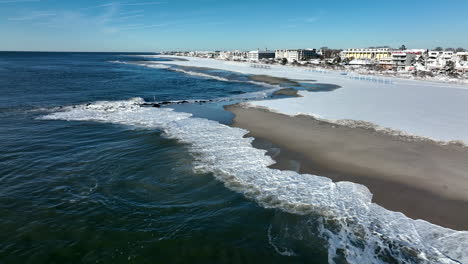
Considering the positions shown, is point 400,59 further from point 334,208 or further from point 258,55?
point 334,208

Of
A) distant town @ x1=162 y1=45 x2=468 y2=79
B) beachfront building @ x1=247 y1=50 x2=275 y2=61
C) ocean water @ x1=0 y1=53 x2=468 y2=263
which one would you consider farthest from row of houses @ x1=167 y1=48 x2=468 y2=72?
ocean water @ x1=0 y1=53 x2=468 y2=263

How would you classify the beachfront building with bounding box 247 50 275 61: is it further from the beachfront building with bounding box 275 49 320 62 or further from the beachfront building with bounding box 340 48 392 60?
the beachfront building with bounding box 340 48 392 60

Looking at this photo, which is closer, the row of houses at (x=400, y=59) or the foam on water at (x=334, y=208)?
the foam on water at (x=334, y=208)

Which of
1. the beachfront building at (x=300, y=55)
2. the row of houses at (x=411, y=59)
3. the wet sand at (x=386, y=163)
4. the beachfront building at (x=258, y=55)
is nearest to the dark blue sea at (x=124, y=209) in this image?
the wet sand at (x=386, y=163)

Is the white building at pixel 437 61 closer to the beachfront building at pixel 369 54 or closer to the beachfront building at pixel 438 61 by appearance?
the beachfront building at pixel 438 61

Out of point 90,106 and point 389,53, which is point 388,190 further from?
point 389,53

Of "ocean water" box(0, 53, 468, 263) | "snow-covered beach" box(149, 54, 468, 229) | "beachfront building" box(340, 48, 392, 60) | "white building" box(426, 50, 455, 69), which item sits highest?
"beachfront building" box(340, 48, 392, 60)
